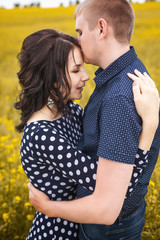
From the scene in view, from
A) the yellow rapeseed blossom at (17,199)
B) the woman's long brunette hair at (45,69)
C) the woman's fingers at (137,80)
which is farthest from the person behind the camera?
the yellow rapeseed blossom at (17,199)

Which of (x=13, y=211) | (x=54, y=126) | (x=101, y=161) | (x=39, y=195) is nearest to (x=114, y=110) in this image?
(x=101, y=161)

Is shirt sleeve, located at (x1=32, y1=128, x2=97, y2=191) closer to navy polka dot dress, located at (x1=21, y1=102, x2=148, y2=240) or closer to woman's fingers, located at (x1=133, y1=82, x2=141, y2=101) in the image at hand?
navy polka dot dress, located at (x1=21, y1=102, x2=148, y2=240)

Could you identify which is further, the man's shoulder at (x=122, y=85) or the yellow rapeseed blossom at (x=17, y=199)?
the yellow rapeseed blossom at (x=17, y=199)

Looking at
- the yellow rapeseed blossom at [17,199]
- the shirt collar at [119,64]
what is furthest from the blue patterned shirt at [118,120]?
the yellow rapeseed blossom at [17,199]

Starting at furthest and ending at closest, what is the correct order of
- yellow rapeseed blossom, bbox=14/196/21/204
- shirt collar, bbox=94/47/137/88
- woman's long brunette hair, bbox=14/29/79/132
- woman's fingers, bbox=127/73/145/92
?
yellow rapeseed blossom, bbox=14/196/21/204, woman's long brunette hair, bbox=14/29/79/132, shirt collar, bbox=94/47/137/88, woman's fingers, bbox=127/73/145/92

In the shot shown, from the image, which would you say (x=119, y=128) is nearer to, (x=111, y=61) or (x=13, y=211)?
(x=111, y=61)

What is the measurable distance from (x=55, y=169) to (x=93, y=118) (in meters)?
0.39

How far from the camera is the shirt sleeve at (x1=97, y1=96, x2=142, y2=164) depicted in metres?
1.21

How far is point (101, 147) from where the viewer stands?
4.11 ft

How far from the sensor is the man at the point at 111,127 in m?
1.22

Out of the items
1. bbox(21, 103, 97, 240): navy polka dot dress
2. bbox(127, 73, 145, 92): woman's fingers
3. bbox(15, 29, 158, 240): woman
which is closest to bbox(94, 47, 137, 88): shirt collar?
bbox(127, 73, 145, 92): woman's fingers

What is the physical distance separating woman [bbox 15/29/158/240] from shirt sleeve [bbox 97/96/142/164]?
241mm

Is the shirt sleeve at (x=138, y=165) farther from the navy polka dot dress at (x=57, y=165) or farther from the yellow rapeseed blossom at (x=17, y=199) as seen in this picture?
the yellow rapeseed blossom at (x=17, y=199)

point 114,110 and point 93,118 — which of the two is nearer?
point 114,110
